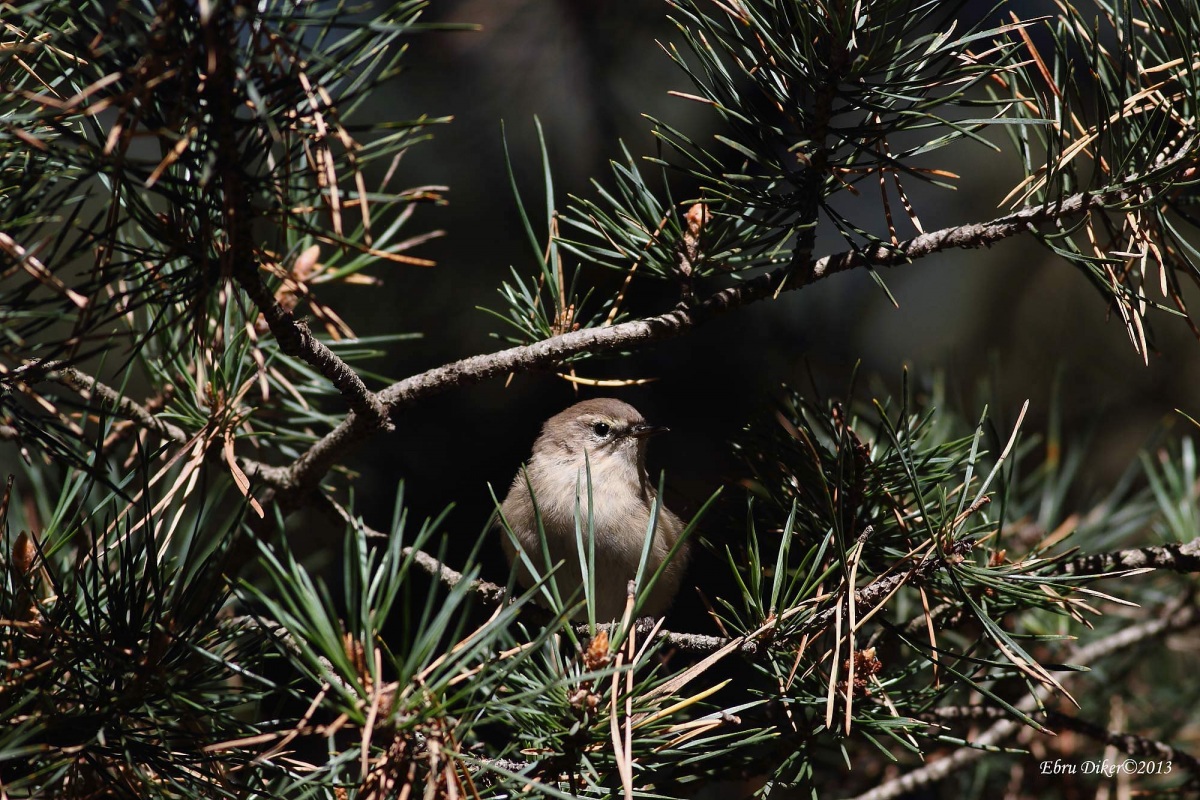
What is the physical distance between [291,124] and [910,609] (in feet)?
6.43

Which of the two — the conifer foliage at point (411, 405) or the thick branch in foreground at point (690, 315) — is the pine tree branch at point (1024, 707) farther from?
the thick branch in foreground at point (690, 315)

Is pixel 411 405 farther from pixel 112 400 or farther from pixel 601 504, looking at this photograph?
pixel 601 504

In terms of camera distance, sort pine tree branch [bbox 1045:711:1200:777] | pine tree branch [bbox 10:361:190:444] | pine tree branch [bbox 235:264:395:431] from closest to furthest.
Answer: pine tree branch [bbox 235:264:395:431], pine tree branch [bbox 10:361:190:444], pine tree branch [bbox 1045:711:1200:777]

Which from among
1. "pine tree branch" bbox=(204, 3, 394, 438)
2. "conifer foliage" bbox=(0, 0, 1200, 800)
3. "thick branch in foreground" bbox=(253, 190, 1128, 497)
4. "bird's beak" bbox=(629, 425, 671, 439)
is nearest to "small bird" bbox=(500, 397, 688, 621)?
"bird's beak" bbox=(629, 425, 671, 439)

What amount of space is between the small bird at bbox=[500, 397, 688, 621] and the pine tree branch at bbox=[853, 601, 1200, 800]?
782 millimetres

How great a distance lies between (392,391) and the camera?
1550 millimetres

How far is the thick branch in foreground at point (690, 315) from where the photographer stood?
57.2 inches

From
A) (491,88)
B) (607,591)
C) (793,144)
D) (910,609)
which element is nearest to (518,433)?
(607,591)

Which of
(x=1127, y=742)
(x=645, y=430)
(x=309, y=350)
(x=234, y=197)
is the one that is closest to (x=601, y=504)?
(x=645, y=430)

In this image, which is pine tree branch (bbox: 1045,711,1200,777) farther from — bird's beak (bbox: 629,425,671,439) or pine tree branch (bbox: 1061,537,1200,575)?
bird's beak (bbox: 629,425,671,439)

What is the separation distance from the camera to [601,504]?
277cm

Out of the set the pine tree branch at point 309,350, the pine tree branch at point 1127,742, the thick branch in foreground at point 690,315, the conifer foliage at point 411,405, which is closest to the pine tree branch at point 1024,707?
the conifer foliage at point 411,405

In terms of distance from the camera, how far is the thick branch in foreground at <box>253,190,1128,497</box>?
145 centimetres

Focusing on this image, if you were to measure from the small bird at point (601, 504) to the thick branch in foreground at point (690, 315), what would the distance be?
37.6 inches
